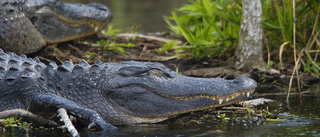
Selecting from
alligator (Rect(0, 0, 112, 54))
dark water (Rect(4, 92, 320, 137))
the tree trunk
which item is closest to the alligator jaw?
dark water (Rect(4, 92, 320, 137))

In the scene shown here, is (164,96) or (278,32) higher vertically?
(278,32)

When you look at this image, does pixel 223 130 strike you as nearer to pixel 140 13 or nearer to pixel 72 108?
pixel 72 108

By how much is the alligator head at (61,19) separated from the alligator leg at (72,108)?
250cm

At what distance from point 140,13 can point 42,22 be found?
19.4 ft

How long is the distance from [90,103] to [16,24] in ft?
7.75

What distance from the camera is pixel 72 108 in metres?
3.54

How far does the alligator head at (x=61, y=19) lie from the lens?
586cm

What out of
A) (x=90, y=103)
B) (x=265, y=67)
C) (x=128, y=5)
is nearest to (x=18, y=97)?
(x=90, y=103)

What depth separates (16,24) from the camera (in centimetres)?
560

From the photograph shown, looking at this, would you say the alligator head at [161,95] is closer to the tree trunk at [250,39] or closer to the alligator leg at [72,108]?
the alligator leg at [72,108]

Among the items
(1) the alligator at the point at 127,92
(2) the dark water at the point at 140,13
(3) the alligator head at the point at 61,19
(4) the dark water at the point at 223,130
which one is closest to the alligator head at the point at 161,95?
(1) the alligator at the point at 127,92

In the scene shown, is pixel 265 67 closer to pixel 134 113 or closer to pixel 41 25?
pixel 134 113

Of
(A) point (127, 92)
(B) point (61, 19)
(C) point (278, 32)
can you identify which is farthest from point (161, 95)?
(B) point (61, 19)

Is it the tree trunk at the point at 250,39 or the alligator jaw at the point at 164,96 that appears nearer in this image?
the alligator jaw at the point at 164,96
